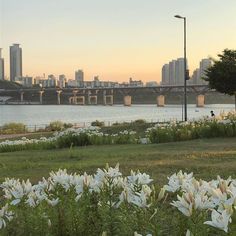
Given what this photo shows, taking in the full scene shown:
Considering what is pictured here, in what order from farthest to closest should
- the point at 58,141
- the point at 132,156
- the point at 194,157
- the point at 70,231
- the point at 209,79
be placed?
1. the point at 209,79
2. the point at 58,141
3. the point at 132,156
4. the point at 194,157
5. the point at 70,231

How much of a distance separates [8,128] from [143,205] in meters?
41.6

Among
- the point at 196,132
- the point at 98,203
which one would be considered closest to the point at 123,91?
the point at 196,132

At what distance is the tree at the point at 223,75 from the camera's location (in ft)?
114

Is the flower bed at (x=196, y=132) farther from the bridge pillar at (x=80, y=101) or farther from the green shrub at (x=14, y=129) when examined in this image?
the bridge pillar at (x=80, y=101)

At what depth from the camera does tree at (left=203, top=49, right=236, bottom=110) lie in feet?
114

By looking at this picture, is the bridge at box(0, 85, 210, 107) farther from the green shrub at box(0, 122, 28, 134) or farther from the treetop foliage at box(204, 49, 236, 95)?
the treetop foliage at box(204, 49, 236, 95)

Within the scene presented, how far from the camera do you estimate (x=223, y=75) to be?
34.7 m

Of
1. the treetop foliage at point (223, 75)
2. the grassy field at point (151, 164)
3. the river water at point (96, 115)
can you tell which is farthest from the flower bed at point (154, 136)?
the river water at point (96, 115)

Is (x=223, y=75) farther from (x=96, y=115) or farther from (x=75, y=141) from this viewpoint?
(x=96, y=115)

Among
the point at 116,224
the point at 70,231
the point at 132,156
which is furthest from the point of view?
the point at 132,156

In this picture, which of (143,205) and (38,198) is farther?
(38,198)

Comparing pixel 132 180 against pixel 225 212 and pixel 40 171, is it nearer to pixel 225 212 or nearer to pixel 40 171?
pixel 225 212

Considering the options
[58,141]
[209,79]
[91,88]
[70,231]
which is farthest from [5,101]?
[70,231]

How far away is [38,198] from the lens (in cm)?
354
